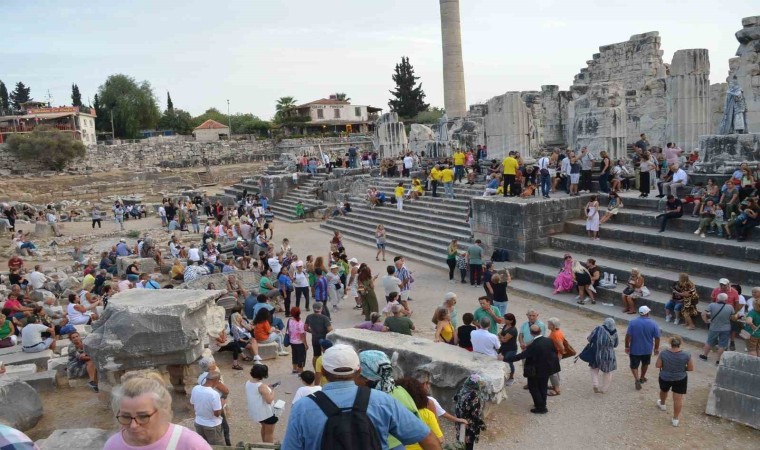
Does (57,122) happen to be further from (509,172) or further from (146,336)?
(146,336)

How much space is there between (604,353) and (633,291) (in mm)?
3402

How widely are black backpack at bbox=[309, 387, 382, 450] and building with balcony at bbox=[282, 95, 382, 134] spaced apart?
61.1 metres

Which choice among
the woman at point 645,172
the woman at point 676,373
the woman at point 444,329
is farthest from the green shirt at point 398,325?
the woman at point 645,172

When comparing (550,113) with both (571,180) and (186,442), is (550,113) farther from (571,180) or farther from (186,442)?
(186,442)

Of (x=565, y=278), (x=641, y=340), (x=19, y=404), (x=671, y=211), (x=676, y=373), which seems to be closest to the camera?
(x=676, y=373)

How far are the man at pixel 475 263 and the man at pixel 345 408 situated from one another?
34.0 feet

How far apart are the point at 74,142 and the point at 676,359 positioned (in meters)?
48.3

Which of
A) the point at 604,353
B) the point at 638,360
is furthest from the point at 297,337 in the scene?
the point at 638,360

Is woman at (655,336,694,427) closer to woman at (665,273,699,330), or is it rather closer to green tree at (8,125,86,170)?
woman at (665,273,699,330)

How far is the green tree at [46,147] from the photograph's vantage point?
4472 centimetres

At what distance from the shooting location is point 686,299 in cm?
942

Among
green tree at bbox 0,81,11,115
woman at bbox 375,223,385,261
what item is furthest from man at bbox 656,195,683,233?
green tree at bbox 0,81,11,115

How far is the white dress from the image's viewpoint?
12.9 metres

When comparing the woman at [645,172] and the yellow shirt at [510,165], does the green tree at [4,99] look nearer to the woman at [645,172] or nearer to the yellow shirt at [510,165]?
the yellow shirt at [510,165]
